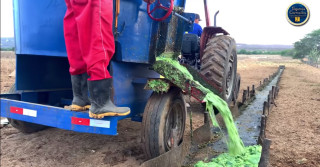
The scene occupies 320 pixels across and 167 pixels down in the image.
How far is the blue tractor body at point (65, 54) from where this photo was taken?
10.3 feet

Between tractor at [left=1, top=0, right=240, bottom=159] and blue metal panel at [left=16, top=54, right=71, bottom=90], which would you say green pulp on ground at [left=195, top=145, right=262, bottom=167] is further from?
blue metal panel at [left=16, top=54, right=71, bottom=90]

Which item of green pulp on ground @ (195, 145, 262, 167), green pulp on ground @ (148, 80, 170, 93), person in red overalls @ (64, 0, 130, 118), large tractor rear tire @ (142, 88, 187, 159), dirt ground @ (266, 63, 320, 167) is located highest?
person in red overalls @ (64, 0, 130, 118)

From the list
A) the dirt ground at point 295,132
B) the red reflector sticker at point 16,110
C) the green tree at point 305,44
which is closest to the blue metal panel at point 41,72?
the red reflector sticker at point 16,110

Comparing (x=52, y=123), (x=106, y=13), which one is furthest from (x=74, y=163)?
(x=106, y=13)

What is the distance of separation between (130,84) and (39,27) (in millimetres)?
1375

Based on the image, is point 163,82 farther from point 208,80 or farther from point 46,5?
point 46,5

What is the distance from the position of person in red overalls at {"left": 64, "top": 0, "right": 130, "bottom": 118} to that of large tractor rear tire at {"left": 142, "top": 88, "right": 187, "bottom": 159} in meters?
0.35

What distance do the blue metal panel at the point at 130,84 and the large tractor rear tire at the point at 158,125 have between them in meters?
0.23

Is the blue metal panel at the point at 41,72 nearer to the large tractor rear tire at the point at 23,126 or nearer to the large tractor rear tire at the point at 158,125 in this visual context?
the large tractor rear tire at the point at 23,126

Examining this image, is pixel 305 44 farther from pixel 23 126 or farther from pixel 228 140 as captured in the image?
pixel 23 126

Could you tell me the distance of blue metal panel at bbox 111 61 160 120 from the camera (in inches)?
126

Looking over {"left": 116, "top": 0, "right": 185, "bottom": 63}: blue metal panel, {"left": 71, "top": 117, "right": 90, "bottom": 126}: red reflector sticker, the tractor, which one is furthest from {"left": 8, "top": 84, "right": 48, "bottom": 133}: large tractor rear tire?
{"left": 116, "top": 0, "right": 185, "bottom": 63}: blue metal panel

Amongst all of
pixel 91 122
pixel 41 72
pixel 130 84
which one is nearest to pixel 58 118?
pixel 91 122

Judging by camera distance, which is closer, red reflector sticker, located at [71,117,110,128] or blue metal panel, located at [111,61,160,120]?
red reflector sticker, located at [71,117,110,128]
